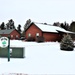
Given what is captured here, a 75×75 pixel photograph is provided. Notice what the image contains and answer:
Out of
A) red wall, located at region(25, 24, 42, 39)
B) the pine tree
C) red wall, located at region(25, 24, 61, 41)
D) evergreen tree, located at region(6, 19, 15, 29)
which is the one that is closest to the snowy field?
the pine tree

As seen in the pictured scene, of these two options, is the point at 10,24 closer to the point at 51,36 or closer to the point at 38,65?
the point at 51,36

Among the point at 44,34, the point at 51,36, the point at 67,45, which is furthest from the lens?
the point at 51,36

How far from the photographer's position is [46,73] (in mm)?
7441

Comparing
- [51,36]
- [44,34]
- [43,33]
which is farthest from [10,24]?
[43,33]

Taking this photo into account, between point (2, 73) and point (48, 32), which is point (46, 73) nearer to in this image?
point (2, 73)

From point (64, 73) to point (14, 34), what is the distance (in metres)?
58.5

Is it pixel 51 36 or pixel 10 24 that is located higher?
pixel 10 24

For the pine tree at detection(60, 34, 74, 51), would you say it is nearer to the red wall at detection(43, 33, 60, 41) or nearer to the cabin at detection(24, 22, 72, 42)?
the cabin at detection(24, 22, 72, 42)

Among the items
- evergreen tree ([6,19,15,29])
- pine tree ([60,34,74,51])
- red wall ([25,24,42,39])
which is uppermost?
evergreen tree ([6,19,15,29])

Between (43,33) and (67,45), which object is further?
(43,33)

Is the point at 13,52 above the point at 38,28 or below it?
below

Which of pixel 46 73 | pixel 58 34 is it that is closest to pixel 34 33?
pixel 58 34

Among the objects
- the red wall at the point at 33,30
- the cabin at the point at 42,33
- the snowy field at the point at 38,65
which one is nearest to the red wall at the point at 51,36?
the cabin at the point at 42,33

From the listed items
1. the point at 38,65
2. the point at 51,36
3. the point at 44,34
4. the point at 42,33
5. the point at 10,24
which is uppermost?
the point at 10,24
